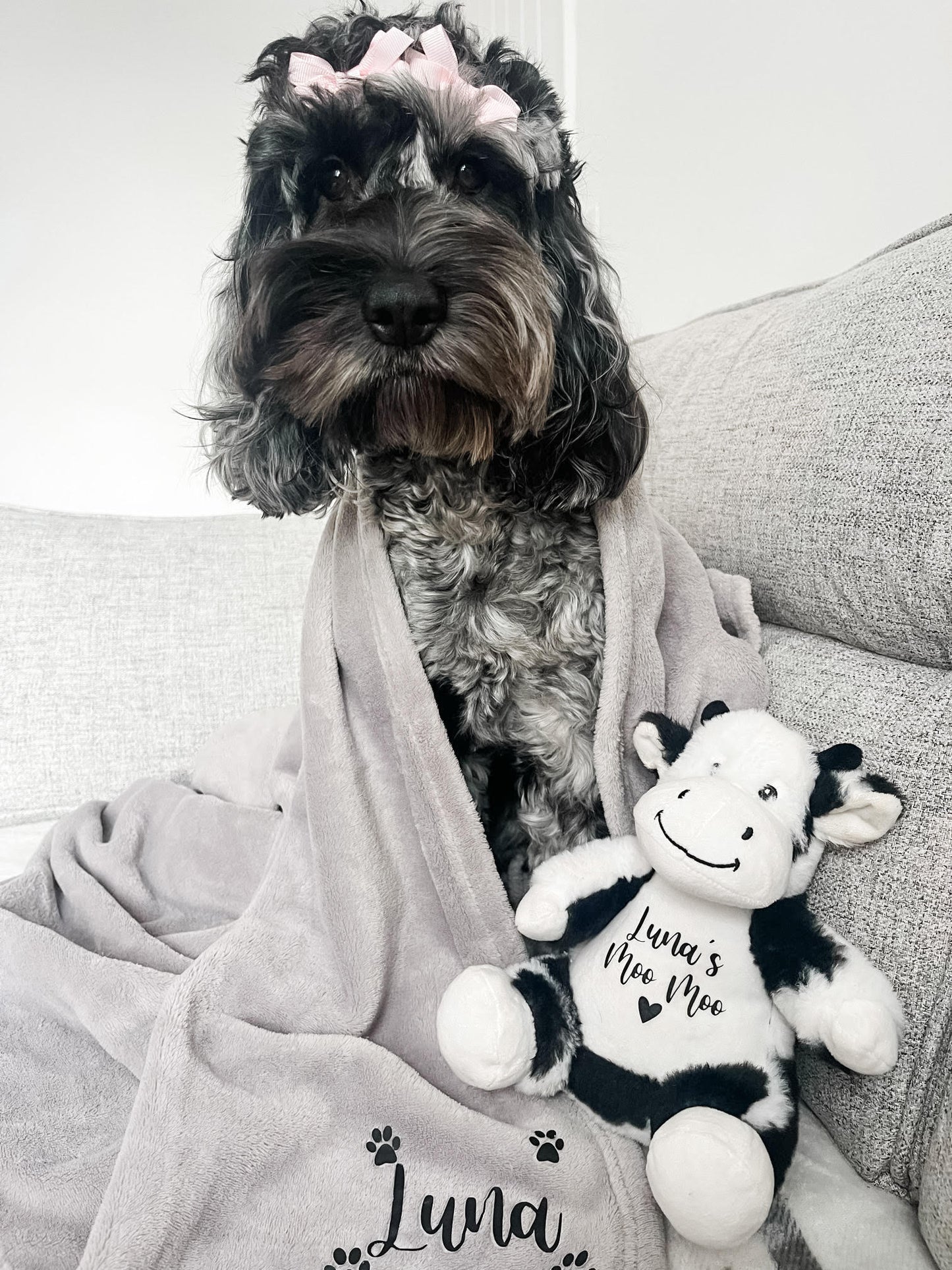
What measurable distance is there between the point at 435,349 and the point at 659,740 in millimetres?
559

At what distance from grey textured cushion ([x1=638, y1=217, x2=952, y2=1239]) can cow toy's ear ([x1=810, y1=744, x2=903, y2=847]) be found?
0.15 ft

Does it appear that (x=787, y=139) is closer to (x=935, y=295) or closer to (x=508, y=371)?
(x=935, y=295)

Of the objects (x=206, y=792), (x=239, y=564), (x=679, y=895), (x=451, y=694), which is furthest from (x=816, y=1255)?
A: (x=239, y=564)

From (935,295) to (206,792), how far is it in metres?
1.57

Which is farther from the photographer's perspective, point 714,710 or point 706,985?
point 714,710

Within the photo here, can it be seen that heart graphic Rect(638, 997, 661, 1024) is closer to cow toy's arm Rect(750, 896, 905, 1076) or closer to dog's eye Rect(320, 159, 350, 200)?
cow toy's arm Rect(750, 896, 905, 1076)

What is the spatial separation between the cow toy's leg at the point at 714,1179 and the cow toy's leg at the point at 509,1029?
0.15m

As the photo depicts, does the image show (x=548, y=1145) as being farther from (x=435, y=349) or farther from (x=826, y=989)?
(x=435, y=349)

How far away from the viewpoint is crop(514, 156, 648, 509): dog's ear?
113cm

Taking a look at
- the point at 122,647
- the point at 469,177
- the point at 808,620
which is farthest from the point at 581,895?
the point at 122,647

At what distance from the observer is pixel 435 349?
927mm

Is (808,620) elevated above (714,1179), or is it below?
above

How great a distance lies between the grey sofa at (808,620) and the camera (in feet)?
2.68

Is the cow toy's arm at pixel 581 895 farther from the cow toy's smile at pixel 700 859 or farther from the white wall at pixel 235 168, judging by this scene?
the white wall at pixel 235 168
